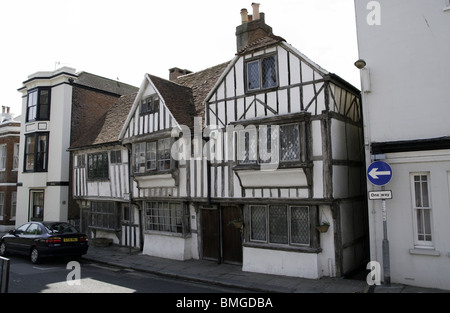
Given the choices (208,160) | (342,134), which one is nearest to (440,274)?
(342,134)

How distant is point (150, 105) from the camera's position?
15.7m

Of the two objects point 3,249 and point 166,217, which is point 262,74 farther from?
point 3,249

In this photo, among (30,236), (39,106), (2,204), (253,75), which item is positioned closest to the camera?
(253,75)

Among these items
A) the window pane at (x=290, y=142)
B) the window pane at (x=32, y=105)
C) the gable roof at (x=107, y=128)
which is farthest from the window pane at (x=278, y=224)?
the window pane at (x=32, y=105)

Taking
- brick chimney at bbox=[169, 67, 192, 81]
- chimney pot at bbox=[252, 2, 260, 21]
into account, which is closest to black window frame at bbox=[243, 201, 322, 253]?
chimney pot at bbox=[252, 2, 260, 21]

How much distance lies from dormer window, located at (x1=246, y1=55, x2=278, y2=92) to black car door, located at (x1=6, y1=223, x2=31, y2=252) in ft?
37.8

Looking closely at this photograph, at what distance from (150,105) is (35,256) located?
7948mm

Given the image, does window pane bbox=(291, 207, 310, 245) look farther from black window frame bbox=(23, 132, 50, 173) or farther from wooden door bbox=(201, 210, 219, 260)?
black window frame bbox=(23, 132, 50, 173)

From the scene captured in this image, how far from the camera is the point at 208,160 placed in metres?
13.6

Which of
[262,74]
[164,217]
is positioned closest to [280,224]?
[262,74]

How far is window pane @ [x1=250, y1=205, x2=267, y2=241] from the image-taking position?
1221 centimetres

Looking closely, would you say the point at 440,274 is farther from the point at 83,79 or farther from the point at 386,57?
the point at 83,79

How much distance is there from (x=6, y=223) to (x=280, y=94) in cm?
2407

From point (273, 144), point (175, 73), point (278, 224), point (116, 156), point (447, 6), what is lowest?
point (278, 224)
